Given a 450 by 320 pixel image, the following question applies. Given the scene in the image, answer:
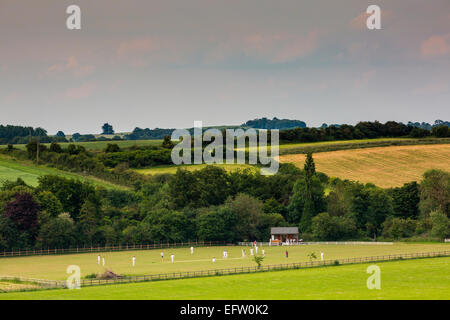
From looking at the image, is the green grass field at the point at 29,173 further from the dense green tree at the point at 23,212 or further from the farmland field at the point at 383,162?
the farmland field at the point at 383,162

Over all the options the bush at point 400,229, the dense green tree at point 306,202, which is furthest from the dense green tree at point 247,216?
the bush at point 400,229

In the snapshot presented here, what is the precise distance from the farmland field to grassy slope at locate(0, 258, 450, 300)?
72.3m

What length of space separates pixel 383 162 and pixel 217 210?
47779 mm

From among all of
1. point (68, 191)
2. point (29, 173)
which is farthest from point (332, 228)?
point (29, 173)

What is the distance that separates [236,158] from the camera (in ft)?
509

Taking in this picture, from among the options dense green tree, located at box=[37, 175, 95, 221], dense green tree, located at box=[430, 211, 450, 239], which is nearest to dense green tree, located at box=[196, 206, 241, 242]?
dense green tree, located at box=[37, 175, 95, 221]

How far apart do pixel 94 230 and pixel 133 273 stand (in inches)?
1487

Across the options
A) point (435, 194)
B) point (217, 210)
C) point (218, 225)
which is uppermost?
point (435, 194)

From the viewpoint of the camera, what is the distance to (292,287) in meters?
57.3

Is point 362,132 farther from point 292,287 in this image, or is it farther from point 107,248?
point 292,287

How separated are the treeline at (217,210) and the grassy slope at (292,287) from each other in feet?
138

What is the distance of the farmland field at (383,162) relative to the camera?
464 feet
